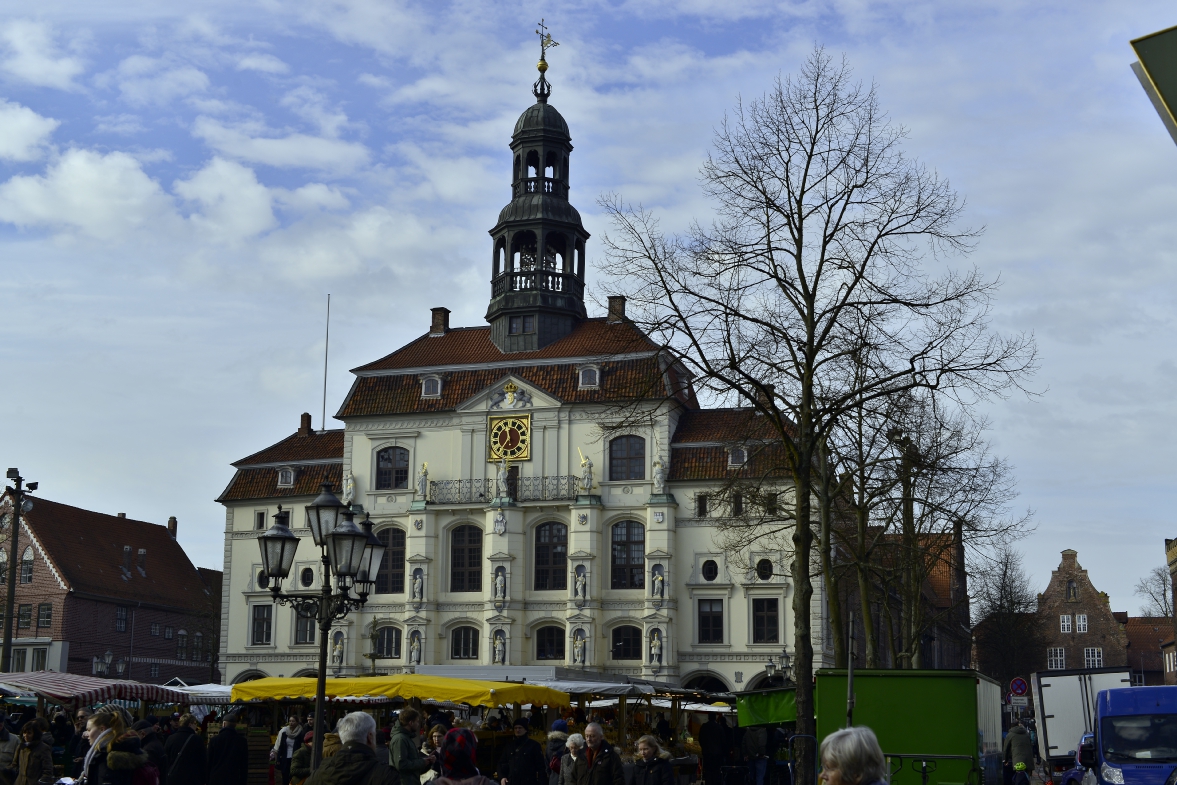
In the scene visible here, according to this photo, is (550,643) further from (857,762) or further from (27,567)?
(857,762)

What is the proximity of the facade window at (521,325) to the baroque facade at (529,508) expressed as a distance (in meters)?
0.10

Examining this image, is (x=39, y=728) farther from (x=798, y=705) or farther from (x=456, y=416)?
(x=456, y=416)

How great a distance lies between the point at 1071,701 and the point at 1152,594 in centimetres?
7640

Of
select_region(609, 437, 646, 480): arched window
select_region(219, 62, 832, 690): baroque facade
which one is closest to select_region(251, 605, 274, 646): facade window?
select_region(219, 62, 832, 690): baroque facade

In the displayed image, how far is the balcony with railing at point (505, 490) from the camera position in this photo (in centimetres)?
5572

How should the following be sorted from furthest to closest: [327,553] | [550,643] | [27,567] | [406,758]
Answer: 1. [27,567]
2. [550,643]
3. [327,553]
4. [406,758]

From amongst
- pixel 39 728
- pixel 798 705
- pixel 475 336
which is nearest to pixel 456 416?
pixel 475 336

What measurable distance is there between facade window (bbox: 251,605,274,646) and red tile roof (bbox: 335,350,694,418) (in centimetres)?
973

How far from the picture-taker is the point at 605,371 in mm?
55656

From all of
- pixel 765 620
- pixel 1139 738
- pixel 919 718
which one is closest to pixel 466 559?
pixel 765 620

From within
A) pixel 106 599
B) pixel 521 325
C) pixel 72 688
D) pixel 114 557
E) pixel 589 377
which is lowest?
pixel 72 688

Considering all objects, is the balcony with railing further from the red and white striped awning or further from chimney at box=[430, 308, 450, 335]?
the red and white striped awning

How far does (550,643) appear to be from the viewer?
55.2 m

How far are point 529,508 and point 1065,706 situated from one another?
29.3m
